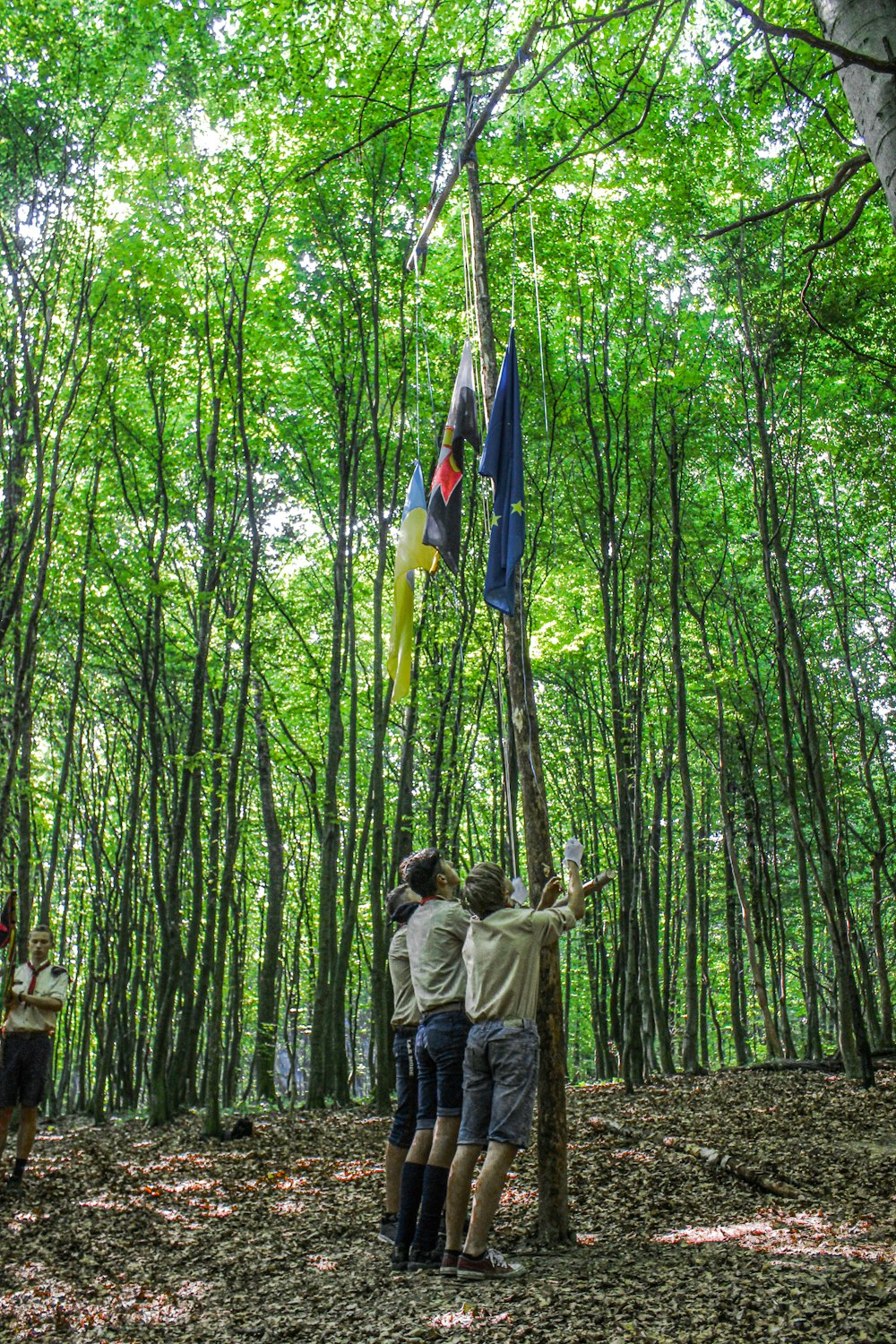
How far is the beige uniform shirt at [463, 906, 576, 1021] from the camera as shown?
4.19 m

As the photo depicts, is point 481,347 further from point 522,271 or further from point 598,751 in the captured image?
point 598,751

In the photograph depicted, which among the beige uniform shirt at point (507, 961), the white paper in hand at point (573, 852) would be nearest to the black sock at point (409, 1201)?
the beige uniform shirt at point (507, 961)

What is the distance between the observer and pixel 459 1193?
4145 mm

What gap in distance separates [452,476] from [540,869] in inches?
91.7

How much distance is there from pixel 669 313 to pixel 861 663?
7.60 m

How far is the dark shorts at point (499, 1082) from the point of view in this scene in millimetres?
4051

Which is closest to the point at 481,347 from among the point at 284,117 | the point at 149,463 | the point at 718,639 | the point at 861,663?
the point at 284,117

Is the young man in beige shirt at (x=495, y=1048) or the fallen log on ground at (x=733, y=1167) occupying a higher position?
the young man in beige shirt at (x=495, y=1048)

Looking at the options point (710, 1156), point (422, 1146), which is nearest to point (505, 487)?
point (422, 1146)

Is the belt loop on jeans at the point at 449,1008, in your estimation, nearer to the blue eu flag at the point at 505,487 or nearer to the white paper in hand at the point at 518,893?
the white paper in hand at the point at 518,893

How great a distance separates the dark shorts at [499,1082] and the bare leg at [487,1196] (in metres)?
0.06

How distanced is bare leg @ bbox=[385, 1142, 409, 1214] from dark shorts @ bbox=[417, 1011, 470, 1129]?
1.85 feet

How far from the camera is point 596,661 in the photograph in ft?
53.4

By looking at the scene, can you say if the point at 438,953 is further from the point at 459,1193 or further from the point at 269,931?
the point at 269,931
